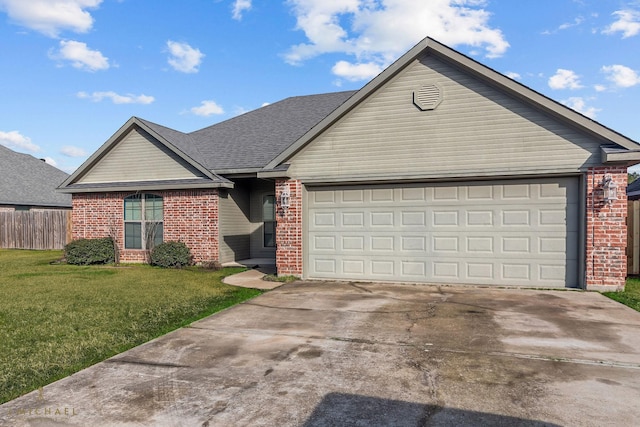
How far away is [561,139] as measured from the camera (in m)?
9.44

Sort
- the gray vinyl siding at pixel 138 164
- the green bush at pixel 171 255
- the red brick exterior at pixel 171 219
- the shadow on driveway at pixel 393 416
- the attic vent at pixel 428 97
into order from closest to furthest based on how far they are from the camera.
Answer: the shadow on driveway at pixel 393 416
the attic vent at pixel 428 97
the green bush at pixel 171 255
the red brick exterior at pixel 171 219
the gray vinyl siding at pixel 138 164

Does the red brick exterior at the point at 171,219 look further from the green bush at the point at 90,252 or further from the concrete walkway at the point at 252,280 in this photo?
the concrete walkway at the point at 252,280

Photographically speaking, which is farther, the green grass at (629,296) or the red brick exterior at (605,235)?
the red brick exterior at (605,235)

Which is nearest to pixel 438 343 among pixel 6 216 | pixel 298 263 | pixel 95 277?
pixel 298 263

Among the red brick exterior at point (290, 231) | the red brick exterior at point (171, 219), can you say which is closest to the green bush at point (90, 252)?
the red brick exterior at point (171, 219)

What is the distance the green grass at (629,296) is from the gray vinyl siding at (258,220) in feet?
37.1

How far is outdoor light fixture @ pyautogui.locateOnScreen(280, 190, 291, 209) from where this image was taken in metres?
11.4

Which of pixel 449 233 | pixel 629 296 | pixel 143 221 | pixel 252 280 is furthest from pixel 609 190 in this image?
pixel 143 221

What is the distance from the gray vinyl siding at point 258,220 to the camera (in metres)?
16.5

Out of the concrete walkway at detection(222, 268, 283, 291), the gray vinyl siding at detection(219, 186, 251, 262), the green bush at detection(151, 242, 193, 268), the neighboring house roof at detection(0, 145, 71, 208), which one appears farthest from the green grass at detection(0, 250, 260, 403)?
the neighboring house roof at detection(0, 145, 71, 208)

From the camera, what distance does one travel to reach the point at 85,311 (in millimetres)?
7848

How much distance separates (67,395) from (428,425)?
363 centimetres

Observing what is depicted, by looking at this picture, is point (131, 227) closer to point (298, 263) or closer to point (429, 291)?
point (298, 263)

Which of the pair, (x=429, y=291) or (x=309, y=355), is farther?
(x=429, y=291)
